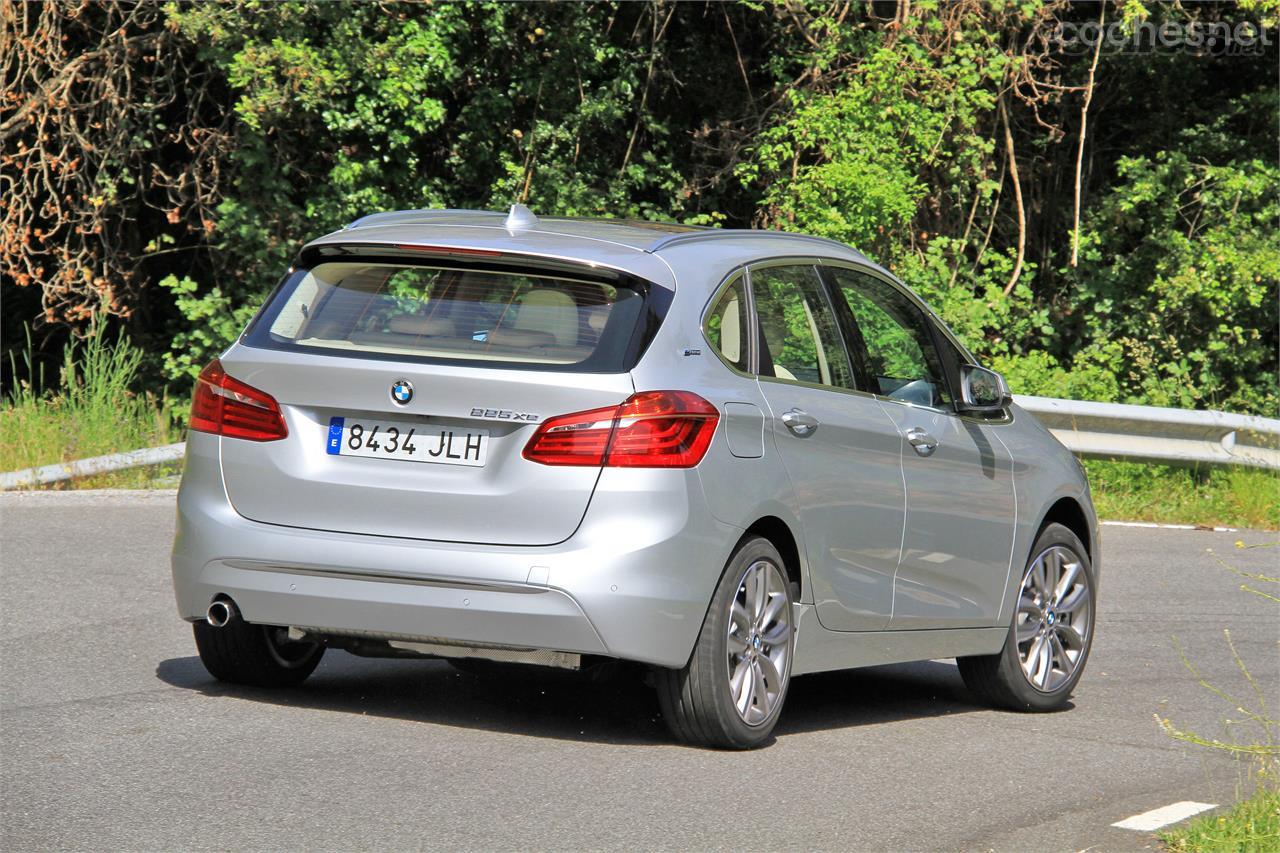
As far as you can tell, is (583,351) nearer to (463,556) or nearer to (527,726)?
(463,556)

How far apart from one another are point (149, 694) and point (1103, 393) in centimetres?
1083

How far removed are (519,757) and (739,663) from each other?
816mm

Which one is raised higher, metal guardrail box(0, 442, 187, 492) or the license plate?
the license plate

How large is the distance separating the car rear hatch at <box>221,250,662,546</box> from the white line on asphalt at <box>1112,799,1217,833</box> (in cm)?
193

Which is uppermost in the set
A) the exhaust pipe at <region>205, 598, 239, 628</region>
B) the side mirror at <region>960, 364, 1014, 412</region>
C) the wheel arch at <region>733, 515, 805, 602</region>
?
the side mirror at <region>960, 364, 1014, 412</region>

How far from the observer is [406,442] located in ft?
20.0

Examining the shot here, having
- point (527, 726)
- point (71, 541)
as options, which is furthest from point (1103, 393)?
point (527, 726)

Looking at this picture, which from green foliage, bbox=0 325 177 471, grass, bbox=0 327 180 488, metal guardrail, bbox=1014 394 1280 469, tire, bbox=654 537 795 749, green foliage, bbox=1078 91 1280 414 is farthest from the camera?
green foliage, bbox=1078 91 1280 414

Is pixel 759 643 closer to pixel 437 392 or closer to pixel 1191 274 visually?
pixel 437 392

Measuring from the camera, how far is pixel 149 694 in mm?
6801

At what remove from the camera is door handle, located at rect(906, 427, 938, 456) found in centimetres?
720

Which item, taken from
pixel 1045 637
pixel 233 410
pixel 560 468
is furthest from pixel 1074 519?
pixel 233 410

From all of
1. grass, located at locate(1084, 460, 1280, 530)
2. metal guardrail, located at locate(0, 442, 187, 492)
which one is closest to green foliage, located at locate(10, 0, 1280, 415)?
grass, located at locate(1084, 460, 1280, 530)

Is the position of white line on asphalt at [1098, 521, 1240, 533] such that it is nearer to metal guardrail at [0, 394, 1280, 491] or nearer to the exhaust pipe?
metal guardrail at [0, 394, 1280, 491]
